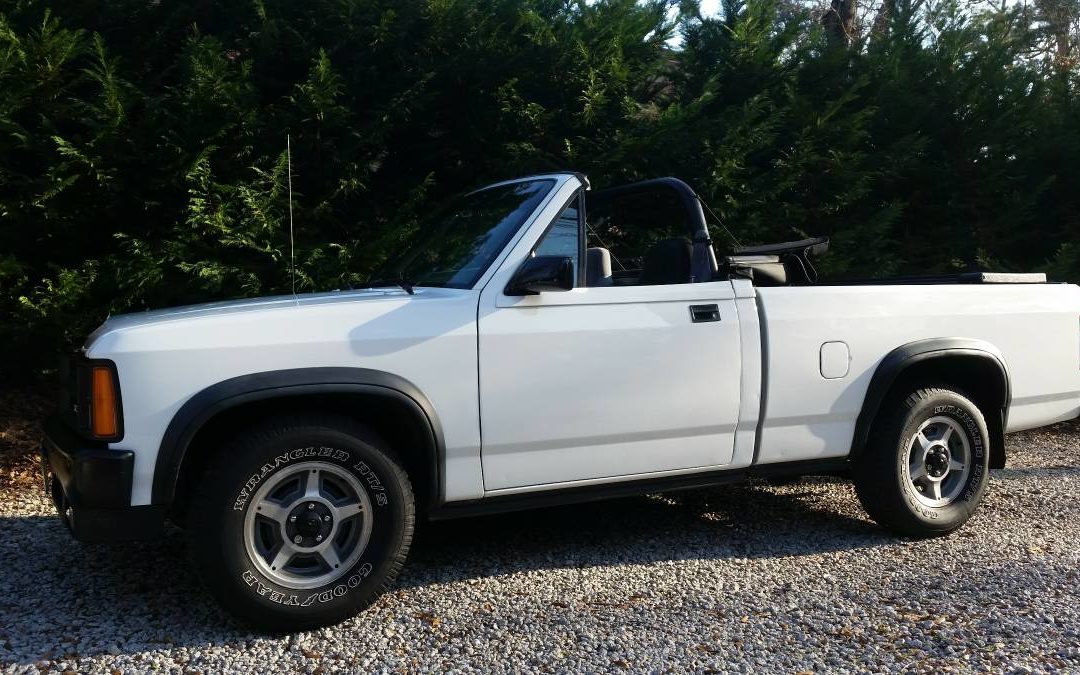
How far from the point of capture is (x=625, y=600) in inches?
159

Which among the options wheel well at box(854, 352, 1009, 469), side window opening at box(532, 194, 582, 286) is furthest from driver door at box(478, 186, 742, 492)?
wheel well at box(854, 352, 1009, 469)

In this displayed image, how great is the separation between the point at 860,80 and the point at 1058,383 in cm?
429

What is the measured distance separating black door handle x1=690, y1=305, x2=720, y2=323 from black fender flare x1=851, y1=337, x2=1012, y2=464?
100cm

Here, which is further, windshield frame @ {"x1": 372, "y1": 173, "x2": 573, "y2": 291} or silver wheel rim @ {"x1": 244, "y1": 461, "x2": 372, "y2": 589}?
windshield frame @ {"x1": 372, "y1": 173, "x2": 573, "y2": 291}

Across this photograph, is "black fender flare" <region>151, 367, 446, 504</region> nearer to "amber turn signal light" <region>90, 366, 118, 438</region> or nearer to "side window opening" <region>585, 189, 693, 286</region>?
"amber turn signal light" <region>90, 366, 118, 438</region>

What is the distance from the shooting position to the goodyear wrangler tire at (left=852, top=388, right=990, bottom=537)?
4828mm

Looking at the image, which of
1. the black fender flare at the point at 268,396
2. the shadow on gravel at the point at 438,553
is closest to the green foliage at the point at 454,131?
the shadow on gravel at the point at 438,553

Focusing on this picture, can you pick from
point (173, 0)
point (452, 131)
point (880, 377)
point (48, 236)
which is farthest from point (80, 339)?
point (880, 377)

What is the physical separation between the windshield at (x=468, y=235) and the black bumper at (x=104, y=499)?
1.55 metres

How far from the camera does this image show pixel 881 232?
861 cm

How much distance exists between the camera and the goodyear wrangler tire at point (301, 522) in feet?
11.6

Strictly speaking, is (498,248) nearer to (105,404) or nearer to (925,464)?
(105,404)

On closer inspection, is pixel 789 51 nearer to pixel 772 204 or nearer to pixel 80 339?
pixel 772 204

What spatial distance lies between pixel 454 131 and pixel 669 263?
362 cm
